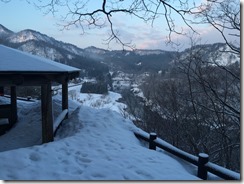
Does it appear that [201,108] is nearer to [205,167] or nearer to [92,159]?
[205,167]

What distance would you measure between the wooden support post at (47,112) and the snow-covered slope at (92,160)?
632mm

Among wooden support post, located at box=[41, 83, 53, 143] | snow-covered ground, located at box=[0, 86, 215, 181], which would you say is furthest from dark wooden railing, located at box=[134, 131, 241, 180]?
wooden support post, located at box=[41, 83, 53, 143]

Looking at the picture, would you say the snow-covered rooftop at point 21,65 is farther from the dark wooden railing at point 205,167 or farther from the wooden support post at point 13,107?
the wooden support post at point 13,107

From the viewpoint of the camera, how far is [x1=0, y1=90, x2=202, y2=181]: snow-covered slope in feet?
14.1

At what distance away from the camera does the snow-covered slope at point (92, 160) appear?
169 inches

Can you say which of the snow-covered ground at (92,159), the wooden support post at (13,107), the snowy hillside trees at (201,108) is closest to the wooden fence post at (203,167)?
the snow-covered ground at (92,159)

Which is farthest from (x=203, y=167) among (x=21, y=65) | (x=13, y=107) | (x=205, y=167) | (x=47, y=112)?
(x=13, y=107)

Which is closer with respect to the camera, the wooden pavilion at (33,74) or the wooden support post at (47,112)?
the wooden pavilion at (33,74)

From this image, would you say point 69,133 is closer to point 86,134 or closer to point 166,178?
point 86,134

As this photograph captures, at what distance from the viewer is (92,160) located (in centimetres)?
494

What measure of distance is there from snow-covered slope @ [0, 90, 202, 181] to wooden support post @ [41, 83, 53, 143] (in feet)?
2.07

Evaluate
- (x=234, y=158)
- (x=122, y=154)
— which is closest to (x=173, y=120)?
(x=234, y=158)

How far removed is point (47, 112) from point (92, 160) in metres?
2.28

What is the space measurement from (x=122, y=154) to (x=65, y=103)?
418cm
